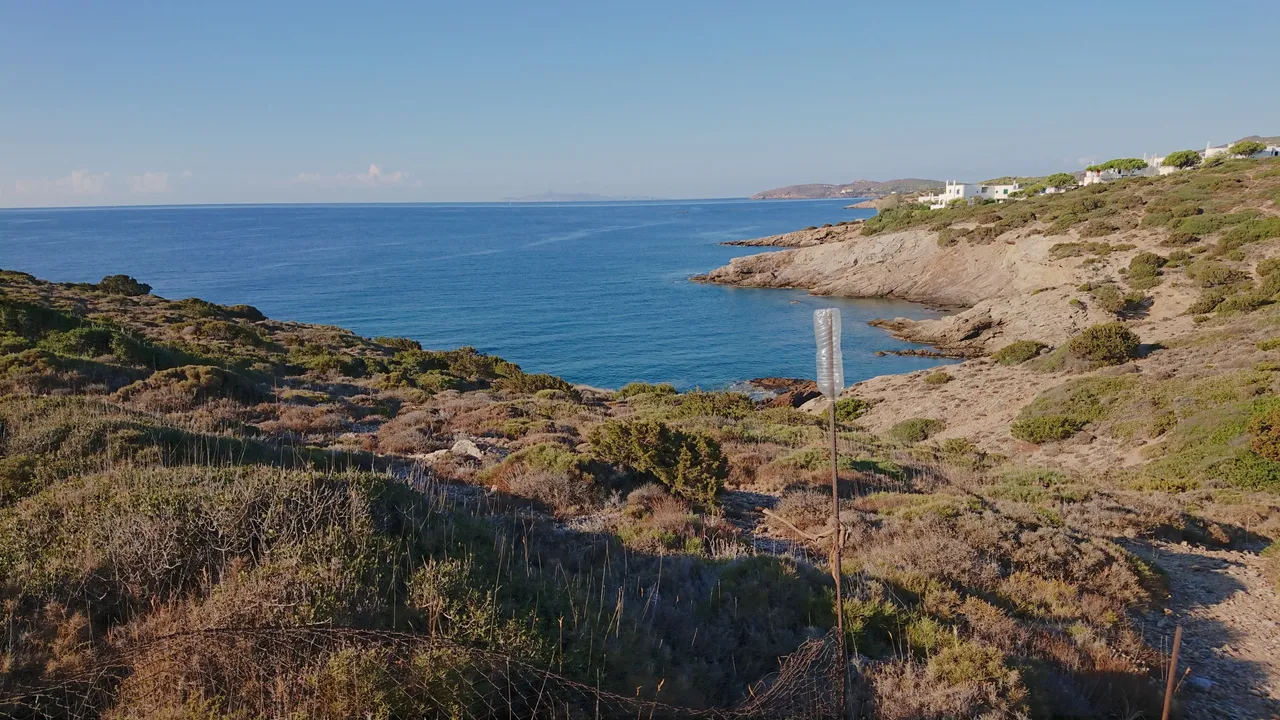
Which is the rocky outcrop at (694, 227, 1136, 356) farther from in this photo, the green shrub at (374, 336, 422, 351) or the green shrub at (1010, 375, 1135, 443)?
the green shrub at (374, 336, 422, 351)

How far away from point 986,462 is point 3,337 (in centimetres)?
2613

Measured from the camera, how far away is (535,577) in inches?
228

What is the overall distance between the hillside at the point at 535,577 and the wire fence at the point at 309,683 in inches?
0.7

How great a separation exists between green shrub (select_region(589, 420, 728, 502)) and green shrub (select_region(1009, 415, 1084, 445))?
1449 centimetres

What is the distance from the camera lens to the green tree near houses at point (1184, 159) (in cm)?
8619

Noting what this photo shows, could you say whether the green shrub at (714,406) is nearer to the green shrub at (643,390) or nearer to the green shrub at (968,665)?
the green shrub at (643,390)

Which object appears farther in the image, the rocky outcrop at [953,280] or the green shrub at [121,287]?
the green shrub at [121,287]

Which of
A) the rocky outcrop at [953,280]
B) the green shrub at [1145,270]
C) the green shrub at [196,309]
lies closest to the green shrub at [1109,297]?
the rocky outcrop at [953,280]

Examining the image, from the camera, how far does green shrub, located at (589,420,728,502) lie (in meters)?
10.1

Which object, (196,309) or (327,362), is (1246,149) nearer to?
(327,362)

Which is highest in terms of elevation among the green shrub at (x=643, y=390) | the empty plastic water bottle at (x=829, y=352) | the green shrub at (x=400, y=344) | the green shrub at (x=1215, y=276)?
the empty plastic water bottle at (x=829, y=352)

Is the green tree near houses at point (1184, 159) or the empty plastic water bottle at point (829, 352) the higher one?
the green tree near houses at point (1184, 159)

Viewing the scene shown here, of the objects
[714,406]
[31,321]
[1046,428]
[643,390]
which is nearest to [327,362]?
[31,321]

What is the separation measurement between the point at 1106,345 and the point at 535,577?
29.3 m
